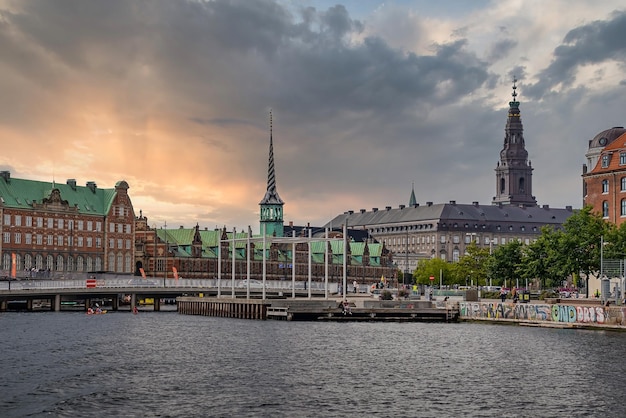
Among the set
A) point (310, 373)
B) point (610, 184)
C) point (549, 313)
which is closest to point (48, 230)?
point (610, 184)

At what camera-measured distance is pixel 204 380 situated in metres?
59.0

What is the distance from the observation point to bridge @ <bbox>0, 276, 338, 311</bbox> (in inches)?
5271

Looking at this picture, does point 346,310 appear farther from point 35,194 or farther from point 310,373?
point 35,194

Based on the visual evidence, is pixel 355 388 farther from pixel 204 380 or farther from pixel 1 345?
pixel 1 345

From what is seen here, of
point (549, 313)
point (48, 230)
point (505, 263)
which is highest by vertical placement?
point (48, 230)

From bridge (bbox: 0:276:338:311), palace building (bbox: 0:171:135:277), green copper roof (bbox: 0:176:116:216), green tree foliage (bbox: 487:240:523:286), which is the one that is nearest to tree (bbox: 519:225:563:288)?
green tree foliage (bbox: 487:240:523:286)

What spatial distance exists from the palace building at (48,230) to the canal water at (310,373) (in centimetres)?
8458

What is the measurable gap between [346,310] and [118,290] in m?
39.5

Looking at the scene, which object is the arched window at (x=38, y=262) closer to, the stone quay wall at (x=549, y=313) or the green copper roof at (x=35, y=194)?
the green copper roof at (x=35, y=194)

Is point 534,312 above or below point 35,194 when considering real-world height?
below

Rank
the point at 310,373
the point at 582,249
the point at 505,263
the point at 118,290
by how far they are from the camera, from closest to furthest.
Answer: the point at 310,373, the point at 582,249, the point at 118,290, the point at 505,263

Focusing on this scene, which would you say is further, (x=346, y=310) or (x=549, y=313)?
(x=346, y=310)

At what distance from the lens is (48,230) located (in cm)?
18850

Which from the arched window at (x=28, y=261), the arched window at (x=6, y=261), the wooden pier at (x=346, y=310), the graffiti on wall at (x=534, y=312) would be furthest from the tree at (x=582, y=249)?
the arched window at (x=28, y=261)
